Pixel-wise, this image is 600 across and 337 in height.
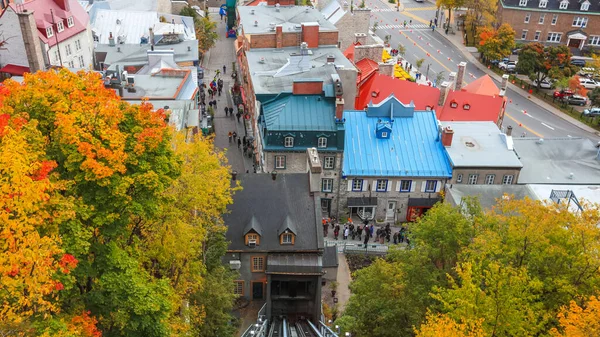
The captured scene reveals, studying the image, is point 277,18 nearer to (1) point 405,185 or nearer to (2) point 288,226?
(1) point 405,185

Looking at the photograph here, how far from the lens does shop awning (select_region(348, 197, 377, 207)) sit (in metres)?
52.4

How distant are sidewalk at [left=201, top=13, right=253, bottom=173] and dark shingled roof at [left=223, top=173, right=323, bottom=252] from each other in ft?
12.6

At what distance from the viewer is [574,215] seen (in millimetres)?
29750

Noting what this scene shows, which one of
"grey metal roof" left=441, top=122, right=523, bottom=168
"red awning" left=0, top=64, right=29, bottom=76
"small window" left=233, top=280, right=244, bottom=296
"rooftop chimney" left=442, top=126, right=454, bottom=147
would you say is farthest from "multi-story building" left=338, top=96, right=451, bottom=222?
"red awning" left=0, top=64, right=29, bottom=76

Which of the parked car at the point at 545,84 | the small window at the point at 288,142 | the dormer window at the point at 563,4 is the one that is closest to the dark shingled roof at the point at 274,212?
the small window at the point at 288,142

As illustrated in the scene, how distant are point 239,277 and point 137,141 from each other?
19.0 meters

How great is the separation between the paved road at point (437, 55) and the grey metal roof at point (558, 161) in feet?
53.8

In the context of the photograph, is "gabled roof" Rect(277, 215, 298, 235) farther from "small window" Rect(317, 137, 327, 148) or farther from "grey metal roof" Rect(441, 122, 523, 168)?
"grey metal roof" Rect(441, 122, 523, 168)

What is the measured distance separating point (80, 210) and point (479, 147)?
40.3 meters

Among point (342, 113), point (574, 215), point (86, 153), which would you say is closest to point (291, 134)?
point (342, 113)

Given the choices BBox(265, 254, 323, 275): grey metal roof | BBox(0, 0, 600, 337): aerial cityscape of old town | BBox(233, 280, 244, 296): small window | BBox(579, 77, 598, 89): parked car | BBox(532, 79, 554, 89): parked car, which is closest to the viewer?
BBox(0, 0, 600, 337): aerial cityscape of old town

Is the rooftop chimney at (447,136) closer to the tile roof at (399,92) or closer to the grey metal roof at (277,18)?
the tile roof at (399,92)

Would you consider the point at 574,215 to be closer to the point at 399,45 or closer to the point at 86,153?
the point at 86,153

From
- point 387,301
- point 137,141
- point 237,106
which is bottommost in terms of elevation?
point 237,106
